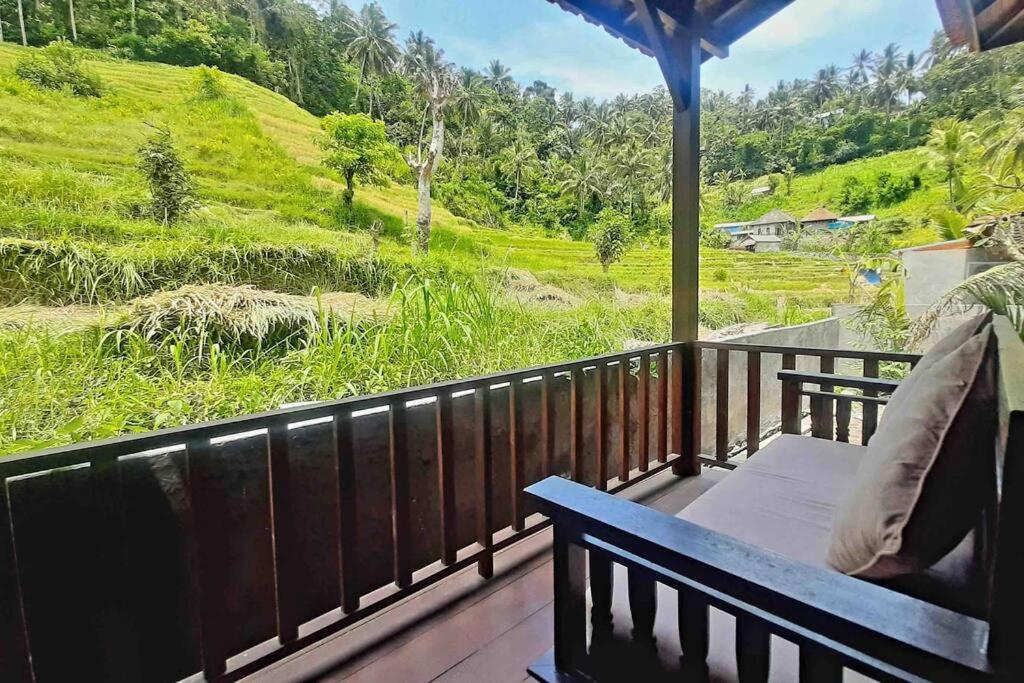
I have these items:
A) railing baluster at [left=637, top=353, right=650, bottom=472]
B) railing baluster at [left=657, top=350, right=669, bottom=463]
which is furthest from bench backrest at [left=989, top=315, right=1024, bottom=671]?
railing baluster at [left=657, top=350, right=669, bottom=463]

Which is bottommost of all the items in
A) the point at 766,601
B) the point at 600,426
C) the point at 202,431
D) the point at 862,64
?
the point at 600,426

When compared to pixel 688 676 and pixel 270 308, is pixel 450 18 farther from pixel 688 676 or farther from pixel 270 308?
pixel 688 676

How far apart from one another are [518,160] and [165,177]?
8.40 feet

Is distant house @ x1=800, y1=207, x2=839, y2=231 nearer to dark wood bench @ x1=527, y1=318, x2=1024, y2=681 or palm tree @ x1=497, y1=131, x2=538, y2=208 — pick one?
palm tree @ x1=497, y1=131, x2=538, y2=208

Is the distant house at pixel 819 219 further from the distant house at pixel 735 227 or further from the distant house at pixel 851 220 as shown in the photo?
the distant house at pixel 735 227

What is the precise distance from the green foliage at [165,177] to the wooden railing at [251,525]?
1420 mm

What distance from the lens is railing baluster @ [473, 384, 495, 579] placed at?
2.03 meters

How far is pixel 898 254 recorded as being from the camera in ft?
15.2

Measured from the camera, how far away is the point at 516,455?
2.21 meters

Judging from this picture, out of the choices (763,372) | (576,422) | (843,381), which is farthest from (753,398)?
(763,372)

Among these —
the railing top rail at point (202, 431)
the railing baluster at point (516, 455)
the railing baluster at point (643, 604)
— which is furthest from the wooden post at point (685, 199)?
the railing baluster at point (643, 604)

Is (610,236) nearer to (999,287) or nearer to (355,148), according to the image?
(355,148)

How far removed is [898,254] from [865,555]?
16.8ft

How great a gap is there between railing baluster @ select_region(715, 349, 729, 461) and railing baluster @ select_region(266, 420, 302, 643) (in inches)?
99.6
